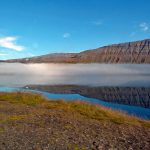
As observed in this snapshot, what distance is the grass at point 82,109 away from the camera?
53.6 ft

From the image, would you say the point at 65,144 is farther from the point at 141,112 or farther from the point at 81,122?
the point at 141,112

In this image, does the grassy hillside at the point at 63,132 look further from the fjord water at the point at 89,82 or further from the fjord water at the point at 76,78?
the fjord water at the point at 76,78

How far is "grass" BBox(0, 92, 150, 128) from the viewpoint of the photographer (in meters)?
16.3

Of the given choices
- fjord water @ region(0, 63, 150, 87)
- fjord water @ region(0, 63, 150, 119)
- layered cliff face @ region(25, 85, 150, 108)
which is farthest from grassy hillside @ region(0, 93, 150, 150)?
fjord water @ region(0, 63, 150, 87)

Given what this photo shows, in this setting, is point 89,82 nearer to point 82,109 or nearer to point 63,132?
point 82,109

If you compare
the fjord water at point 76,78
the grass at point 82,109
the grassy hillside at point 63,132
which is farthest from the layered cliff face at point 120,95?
the grassy hillside at point 63,132

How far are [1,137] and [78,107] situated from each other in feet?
32.8

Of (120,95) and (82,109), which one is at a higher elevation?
(82,109)

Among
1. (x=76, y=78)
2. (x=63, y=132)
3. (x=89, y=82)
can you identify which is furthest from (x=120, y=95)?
(x=76, y=78)

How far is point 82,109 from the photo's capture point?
20.1 meters

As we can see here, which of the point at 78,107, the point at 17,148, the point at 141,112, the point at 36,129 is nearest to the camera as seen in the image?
the point at 17,148

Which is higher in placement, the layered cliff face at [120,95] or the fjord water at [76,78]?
the fjord water at [76,78]

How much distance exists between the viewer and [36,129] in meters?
13.2

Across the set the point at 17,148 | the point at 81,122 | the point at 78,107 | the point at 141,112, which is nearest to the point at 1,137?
the point at 17,148
